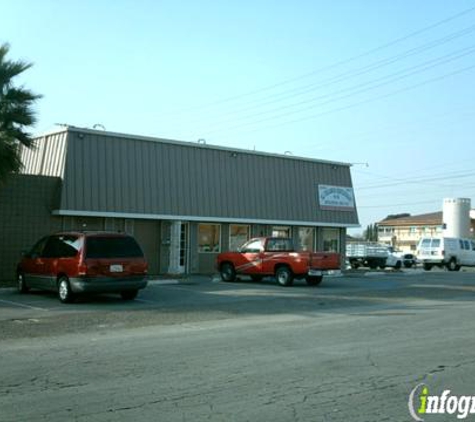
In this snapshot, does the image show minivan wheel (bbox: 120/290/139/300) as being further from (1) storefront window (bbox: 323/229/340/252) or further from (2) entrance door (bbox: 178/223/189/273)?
(1) storefront window (bbox: 323/229/340/252)

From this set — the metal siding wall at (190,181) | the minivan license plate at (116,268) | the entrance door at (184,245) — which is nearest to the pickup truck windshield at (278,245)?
the metal siding wall at (190,181)

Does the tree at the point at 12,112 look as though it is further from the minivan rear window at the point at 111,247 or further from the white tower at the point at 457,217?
the white tower at the point at 457,217

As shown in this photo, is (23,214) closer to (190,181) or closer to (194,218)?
(194,218)

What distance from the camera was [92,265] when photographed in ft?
55.2

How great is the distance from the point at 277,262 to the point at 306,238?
10.5 meters

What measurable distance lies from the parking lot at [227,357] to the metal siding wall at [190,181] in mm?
8219

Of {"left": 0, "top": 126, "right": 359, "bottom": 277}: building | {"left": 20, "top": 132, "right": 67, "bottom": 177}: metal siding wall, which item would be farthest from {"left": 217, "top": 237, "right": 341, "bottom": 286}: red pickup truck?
{"left": 20, "top": 132, "right": 67, "bottom": 177}: metal siding wall

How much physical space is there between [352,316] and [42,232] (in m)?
14.1

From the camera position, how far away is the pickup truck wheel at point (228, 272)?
83.1 feet

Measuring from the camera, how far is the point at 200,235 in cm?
2972

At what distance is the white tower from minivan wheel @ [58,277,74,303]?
52682 mm

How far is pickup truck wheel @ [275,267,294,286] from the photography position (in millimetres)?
23223

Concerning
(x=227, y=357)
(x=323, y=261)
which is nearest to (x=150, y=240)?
(x=323, y=261)

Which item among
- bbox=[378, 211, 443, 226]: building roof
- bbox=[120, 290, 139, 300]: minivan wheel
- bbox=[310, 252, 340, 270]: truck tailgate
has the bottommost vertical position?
bbox=[120, 290, 139, 300]: minivan wheel
